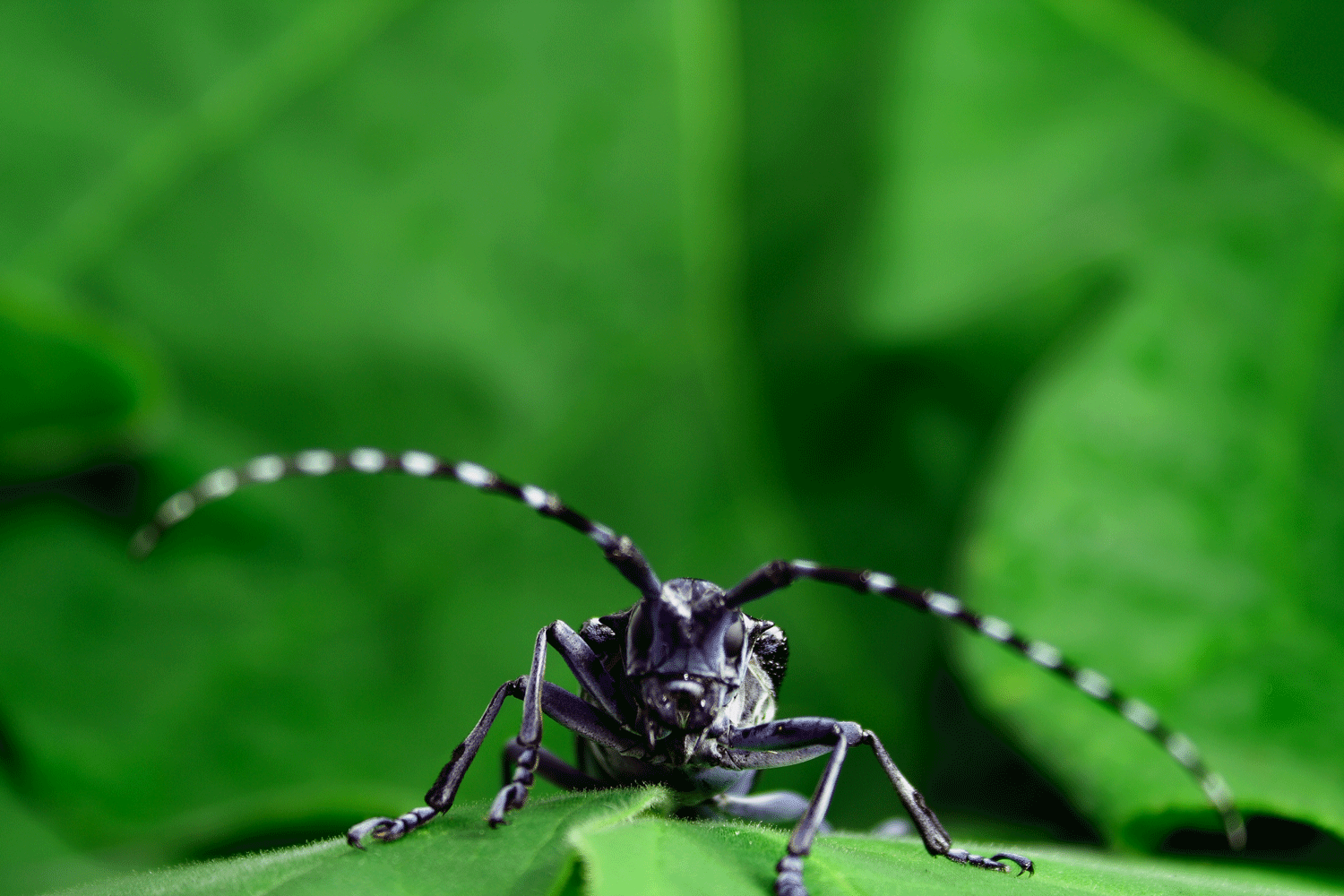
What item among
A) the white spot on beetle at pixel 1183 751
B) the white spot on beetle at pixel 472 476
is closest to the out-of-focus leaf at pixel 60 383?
the white spot on beetle at pixel 472 476

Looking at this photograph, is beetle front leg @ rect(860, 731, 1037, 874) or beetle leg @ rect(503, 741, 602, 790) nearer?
beetle front leg @ rect(860, 731, 1037, 874)

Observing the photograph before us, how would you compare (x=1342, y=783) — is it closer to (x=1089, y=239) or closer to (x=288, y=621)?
(x=1089, y=239)

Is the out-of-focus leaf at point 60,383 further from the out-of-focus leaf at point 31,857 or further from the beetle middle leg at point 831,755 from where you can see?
the beetle middle leg at point 831,755

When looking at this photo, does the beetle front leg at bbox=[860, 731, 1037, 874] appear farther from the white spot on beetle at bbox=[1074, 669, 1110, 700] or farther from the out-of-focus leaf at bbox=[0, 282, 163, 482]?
the out-of-focus leaf at bbox=[0, 282, 163, 482]

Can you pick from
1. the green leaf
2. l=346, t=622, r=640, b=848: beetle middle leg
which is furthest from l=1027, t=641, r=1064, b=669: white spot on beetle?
l=346, t=622, r=640, b=848: beetle middle leg

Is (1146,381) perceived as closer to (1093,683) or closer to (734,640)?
(1093,683)

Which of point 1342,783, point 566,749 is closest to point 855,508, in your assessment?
point 566,749

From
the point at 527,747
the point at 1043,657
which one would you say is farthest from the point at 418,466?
the point at 1043,657
